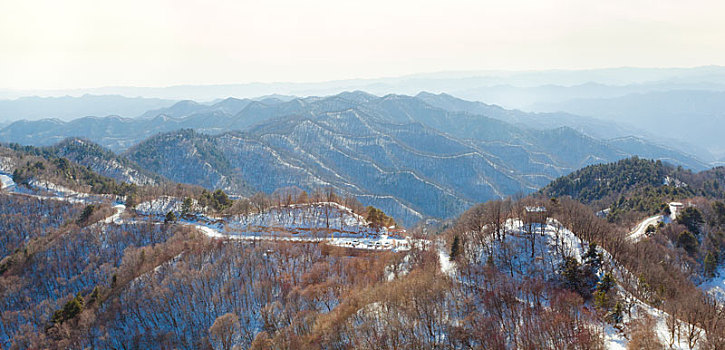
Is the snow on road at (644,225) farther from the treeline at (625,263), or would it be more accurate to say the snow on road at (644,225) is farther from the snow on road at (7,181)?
the snow on road at (7,181)

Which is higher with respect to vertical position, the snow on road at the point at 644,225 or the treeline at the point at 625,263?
the treeline at the point at 625,263

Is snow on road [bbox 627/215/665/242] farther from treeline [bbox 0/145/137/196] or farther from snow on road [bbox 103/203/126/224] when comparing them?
treeline [bbox 0/145/137/196]

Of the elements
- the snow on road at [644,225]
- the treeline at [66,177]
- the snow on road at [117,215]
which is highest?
the treeline at [66,177]

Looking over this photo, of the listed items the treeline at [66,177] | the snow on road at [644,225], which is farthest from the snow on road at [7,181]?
the snow on road at [644,225]

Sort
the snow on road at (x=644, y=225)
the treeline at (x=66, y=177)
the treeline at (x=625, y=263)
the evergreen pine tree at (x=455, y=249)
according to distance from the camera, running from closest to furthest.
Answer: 1. the treeline at (x=625, y=263)
2. the evergreen pine tree at (x=455, y=249)
3. the snow on road at (x=644, y=225)
4. the treeline at (x=66, y=177)

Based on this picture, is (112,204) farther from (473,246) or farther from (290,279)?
(473,246)

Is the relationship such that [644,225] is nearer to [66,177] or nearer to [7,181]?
[66,177]

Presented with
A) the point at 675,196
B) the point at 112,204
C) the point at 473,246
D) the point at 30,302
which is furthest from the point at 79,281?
the point at 675,196

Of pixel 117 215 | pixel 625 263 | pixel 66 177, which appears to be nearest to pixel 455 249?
pixel 625 263

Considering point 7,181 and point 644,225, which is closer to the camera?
point 644,225

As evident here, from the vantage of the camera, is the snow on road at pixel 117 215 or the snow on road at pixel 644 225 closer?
the snow on road at pixel 644 225

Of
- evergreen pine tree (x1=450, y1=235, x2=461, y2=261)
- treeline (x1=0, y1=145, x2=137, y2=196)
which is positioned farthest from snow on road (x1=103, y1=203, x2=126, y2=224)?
evergreen pine tree (x1=450, y1=235, x2=461, y2=261)
